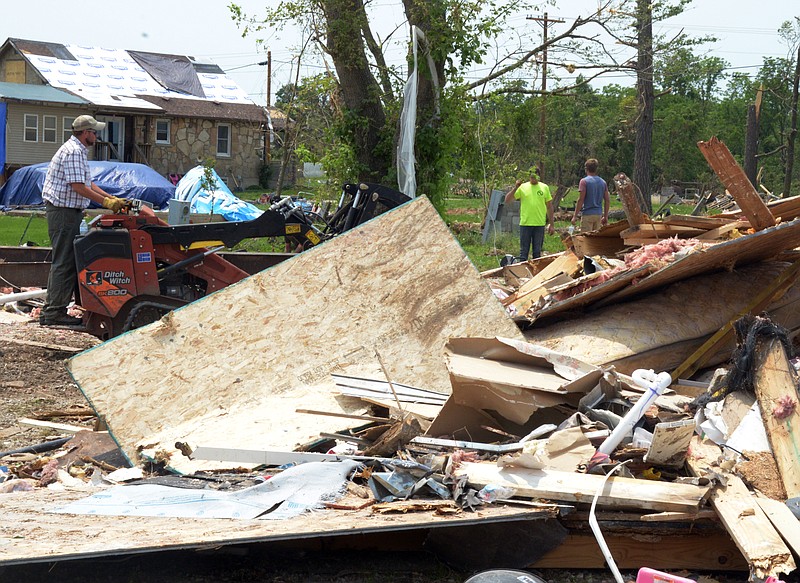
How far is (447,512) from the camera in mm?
3766

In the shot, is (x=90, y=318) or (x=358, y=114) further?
(x=358, y=114)

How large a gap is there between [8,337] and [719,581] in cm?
700

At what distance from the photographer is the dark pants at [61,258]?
821 centimetres

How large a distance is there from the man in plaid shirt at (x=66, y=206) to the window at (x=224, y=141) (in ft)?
101

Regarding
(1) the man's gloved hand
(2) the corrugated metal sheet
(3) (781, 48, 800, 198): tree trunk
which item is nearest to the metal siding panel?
(2) the corrugated metal sheet

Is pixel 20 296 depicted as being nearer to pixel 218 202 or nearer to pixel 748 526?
pixel 748 526

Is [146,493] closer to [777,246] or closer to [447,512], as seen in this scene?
[447,512]

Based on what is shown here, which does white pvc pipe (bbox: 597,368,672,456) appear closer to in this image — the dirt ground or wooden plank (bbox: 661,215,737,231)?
the dirt ground

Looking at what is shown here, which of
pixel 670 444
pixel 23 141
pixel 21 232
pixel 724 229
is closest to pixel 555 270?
pixel 724 229

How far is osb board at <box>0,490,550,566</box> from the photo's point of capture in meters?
3.34

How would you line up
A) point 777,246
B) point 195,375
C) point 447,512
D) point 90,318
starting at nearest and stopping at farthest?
1. point 447,512
2. point 195,375
3. point 777,246
4. point 90,318

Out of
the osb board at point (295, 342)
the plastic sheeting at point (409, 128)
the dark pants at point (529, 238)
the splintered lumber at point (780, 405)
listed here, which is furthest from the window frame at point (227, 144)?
the splintered lumber at point (780, 405)

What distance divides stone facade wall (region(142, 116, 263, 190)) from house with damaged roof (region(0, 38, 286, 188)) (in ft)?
0.13

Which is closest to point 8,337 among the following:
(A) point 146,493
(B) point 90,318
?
(B) point 90,318
